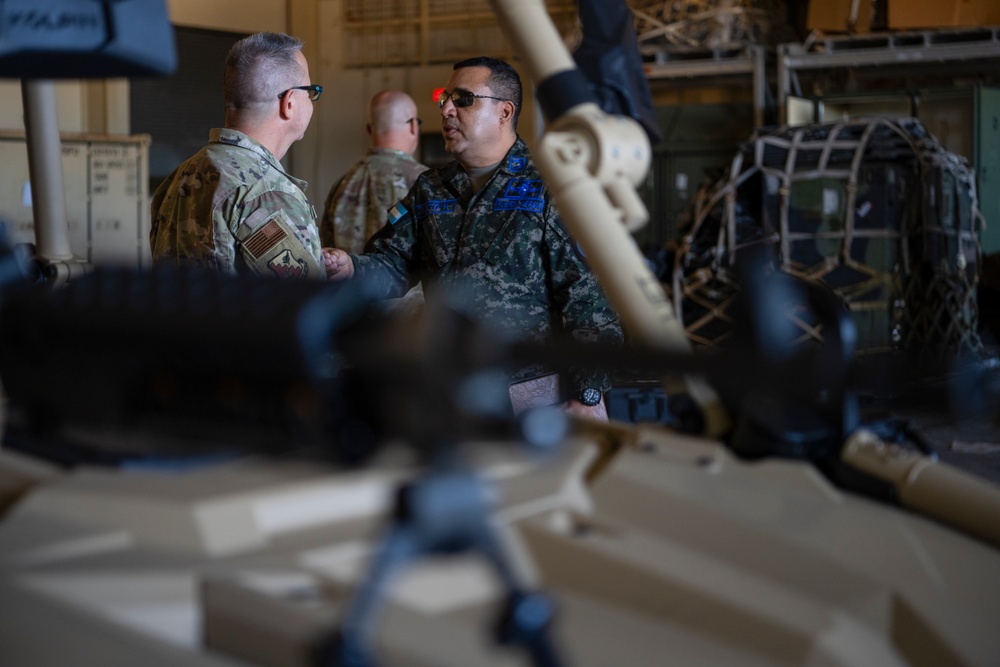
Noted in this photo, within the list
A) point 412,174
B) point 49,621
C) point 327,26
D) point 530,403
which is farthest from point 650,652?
point 327,26

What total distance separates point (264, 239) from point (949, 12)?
6.40 metres

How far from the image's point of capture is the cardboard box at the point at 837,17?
8.34m

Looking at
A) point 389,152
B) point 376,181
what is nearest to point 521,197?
point 376,181

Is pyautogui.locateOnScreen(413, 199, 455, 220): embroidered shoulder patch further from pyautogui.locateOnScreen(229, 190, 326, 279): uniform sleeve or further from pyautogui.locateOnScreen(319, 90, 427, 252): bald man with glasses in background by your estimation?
pyautogui.locateOnScreen(319, 90, 427, 252): bald man with glasses in background

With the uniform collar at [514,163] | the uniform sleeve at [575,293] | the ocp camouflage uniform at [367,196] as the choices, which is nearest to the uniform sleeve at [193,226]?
the uniform collar at [514,163]

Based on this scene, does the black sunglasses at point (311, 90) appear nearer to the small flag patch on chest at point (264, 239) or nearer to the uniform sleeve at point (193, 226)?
the uniform sleeve at point (193, 226)

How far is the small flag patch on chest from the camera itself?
3.22 meters

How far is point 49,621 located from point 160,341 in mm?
245

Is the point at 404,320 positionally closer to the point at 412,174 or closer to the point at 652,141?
the point at 652,141

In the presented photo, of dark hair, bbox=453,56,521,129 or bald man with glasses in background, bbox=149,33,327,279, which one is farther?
dark hair, bbox=453,56,521,129

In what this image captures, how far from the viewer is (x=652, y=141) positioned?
6.12ft

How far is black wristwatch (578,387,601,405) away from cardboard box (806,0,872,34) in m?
6.17

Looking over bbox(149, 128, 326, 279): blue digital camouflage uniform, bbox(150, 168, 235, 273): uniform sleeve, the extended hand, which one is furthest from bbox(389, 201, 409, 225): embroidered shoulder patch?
the extended hand

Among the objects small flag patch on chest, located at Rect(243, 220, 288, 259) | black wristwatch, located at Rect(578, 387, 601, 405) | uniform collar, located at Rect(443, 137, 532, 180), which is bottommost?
black wristwatch, located at Rect(578, 387, 601, 405)
